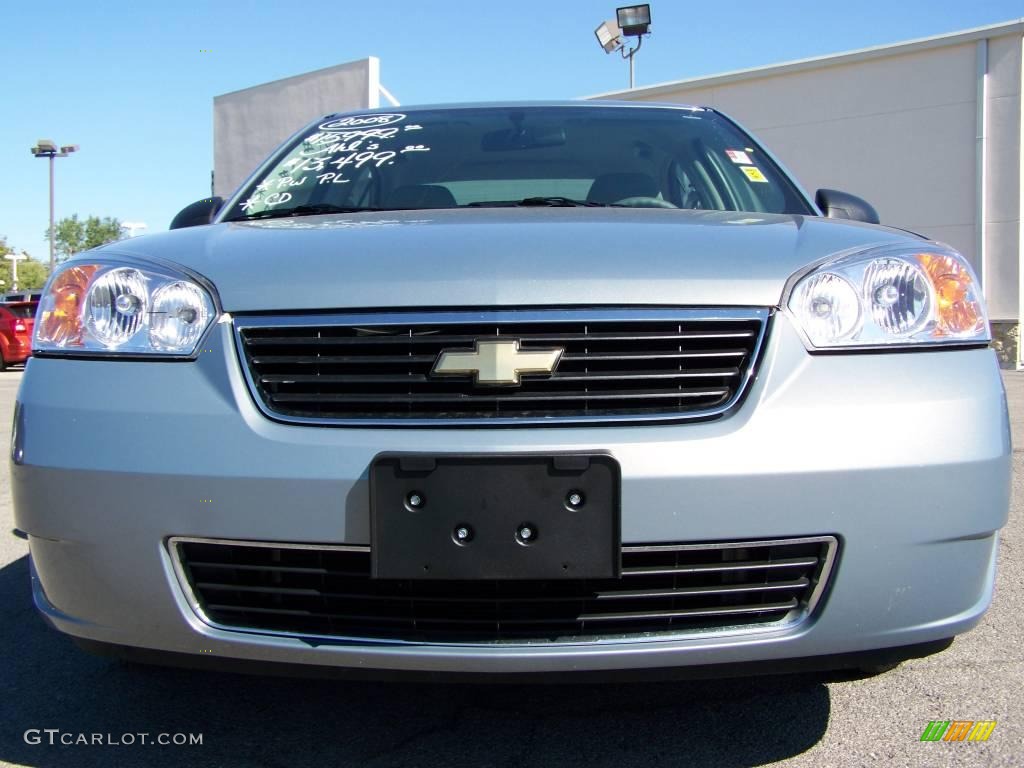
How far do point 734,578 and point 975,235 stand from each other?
14425 mm

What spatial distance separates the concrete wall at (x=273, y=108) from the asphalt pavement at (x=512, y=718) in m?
16.9

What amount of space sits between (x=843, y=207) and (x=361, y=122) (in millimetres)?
1635

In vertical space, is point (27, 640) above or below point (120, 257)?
below

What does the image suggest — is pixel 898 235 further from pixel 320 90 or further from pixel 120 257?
pixel 320 90

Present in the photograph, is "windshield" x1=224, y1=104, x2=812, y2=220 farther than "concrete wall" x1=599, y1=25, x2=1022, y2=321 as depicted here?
No

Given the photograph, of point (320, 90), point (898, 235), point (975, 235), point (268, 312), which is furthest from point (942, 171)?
point (268, 312)

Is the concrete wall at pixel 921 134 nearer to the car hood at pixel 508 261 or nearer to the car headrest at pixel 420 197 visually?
the car headrest at pixel 420 197

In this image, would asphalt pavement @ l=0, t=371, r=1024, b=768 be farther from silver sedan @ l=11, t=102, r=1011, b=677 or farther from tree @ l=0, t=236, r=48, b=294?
tree @ l=0, t=236, r=48, b=294

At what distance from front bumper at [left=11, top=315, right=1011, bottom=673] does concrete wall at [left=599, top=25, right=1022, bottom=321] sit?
43.0 ft

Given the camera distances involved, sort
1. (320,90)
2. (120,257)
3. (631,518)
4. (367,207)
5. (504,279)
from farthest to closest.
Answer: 1. (320,90)
2. (367,207)
3. (120,257)
4. (504,279)
5. (631,518)

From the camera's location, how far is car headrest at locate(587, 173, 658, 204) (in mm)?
2623

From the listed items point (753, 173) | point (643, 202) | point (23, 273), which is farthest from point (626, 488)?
point (23, 273)

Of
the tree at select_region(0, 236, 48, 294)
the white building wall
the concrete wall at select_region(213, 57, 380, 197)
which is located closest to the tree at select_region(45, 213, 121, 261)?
the tree at select_region(0, 236, 48, 294)

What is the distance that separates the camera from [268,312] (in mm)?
1673
